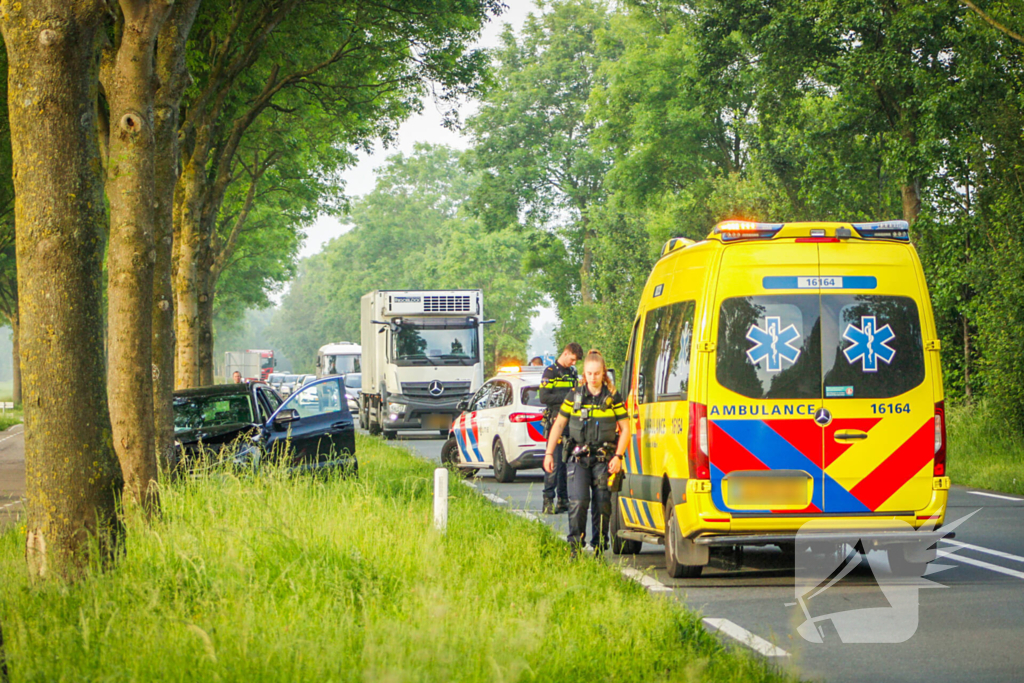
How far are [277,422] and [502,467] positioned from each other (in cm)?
496

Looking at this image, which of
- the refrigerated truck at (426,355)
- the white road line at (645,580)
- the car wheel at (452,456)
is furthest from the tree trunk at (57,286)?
the refrigerated truck at (426,355)

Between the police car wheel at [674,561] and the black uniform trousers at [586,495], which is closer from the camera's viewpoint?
the police car wheel at [674,561]

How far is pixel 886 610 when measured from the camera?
8.23m

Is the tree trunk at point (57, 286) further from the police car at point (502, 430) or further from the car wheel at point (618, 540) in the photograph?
the police car at point (502, 430)

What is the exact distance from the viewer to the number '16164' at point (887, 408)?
8.89 meters

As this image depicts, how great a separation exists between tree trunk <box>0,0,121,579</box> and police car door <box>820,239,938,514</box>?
491cm

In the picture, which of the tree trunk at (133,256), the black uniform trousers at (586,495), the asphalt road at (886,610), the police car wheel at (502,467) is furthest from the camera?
the police car wheel at (502,467)

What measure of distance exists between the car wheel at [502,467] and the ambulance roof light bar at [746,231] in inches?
381

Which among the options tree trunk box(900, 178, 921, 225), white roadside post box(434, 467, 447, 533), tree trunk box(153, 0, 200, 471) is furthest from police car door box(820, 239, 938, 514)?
tree trunk box(900, 178, 921, 225)

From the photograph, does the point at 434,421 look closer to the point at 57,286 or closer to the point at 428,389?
the point at 428,389

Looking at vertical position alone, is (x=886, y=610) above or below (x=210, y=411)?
below

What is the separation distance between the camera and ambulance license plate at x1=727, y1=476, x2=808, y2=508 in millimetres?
8750

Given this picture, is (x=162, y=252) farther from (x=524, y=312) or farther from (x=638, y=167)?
(x=524, y=312)

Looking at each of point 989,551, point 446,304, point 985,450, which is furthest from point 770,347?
point 446,304
